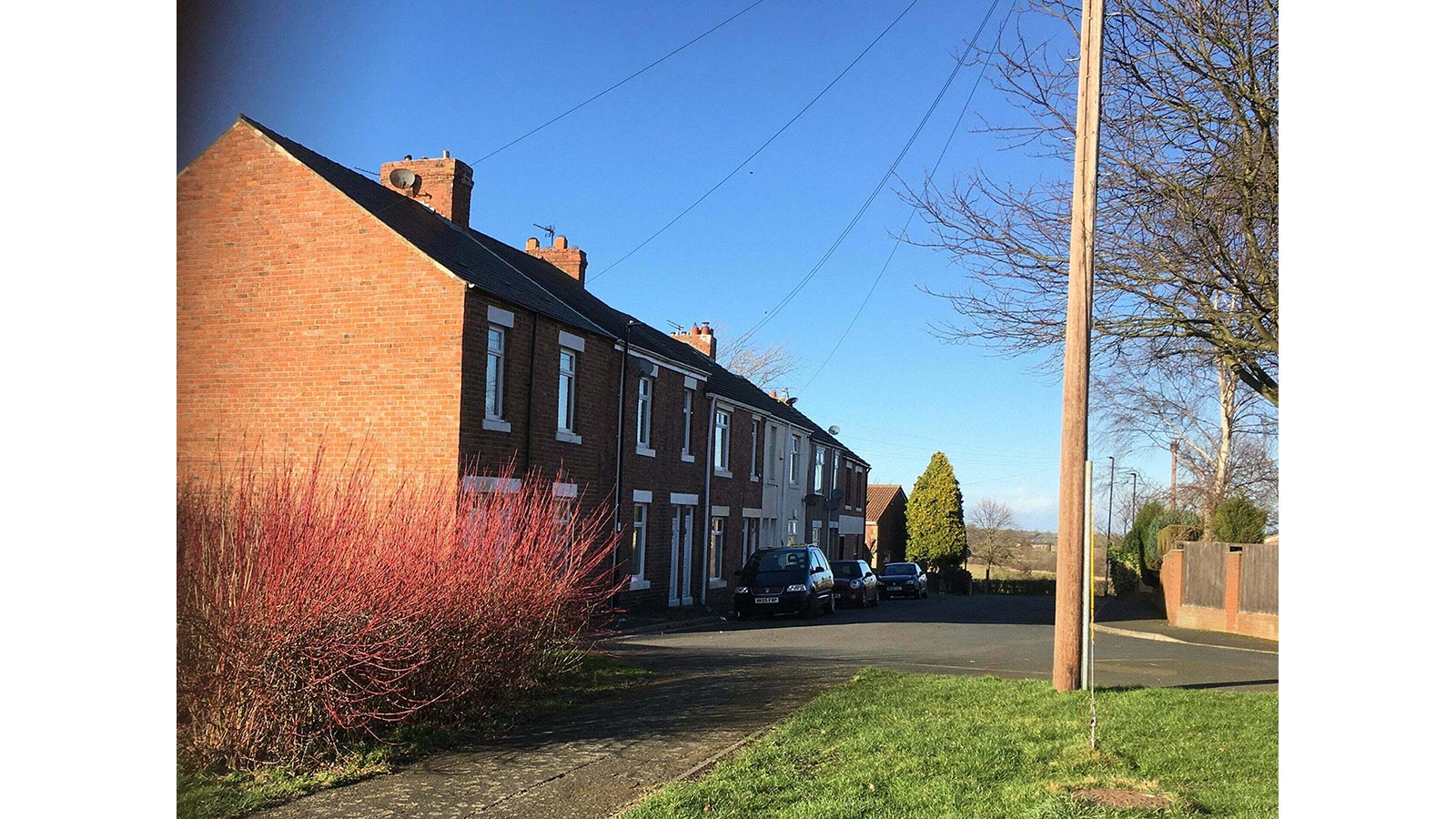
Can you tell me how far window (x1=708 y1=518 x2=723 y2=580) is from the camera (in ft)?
99.3

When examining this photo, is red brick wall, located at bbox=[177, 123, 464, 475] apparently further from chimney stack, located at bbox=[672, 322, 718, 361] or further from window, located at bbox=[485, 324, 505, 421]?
chimney stack, located at bbox=[672, 322, 718, 361]

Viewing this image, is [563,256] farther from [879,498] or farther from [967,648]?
[879,498]

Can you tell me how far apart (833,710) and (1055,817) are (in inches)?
147

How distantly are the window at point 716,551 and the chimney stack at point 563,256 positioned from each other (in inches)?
289

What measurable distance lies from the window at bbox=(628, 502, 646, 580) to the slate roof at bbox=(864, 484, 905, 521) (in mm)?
37347

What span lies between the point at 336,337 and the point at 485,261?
3684 millimetres

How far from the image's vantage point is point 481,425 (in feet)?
58.1

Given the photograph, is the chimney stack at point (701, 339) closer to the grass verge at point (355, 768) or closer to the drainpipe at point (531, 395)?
the drainpipe at point (531, 395)

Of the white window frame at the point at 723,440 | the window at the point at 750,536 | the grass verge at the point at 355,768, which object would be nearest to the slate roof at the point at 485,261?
the white window frame at the point at 723,440

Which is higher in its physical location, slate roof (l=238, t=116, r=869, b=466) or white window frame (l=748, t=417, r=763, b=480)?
slate roof (l=238, t=116, r=869, b=466)

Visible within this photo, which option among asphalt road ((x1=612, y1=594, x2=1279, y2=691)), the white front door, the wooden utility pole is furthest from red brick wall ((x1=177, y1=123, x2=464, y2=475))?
the white front door
